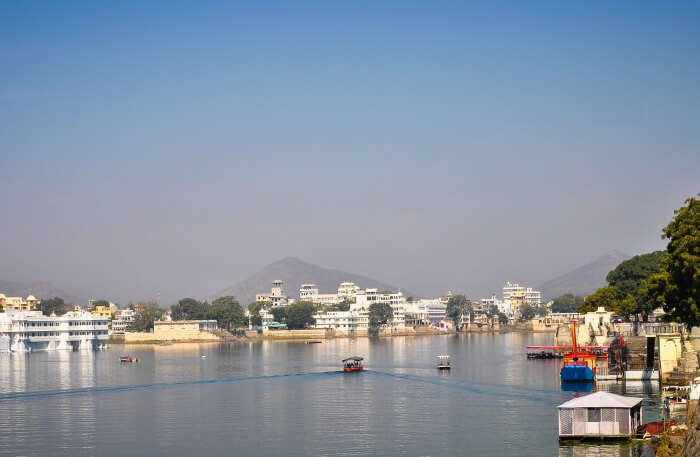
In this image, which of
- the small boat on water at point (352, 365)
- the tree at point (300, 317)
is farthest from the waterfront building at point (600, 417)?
the tree at point (300, 317)

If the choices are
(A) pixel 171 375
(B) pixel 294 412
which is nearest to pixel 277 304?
(A) pixel 171 375

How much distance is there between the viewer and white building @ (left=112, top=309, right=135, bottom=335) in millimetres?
150600

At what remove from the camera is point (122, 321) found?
154 meters

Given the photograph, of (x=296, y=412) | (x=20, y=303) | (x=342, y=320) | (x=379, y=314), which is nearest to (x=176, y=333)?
(x=342, y=320)

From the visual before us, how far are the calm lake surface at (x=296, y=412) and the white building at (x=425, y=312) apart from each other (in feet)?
340

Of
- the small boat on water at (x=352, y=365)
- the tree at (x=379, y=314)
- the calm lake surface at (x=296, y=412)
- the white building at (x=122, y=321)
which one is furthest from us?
the tree at (x=379, y=314)

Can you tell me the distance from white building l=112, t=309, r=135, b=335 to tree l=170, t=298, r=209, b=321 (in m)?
8.08

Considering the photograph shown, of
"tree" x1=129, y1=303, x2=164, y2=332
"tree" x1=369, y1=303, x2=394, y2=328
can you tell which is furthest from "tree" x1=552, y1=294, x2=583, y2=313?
"tree" x1=129, y1=303, x2=164, y2=332

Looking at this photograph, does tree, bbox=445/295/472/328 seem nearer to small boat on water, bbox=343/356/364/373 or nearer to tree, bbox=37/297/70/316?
tree, bbox=37/297/70/316

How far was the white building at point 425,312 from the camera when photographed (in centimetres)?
17150

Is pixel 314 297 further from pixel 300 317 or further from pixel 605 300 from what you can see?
pixel 605 300

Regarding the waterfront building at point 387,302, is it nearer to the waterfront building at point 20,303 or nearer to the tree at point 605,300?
the waterfront building at point 20,303

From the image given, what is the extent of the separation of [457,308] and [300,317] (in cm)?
3608

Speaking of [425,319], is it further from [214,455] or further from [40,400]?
[214,455]
